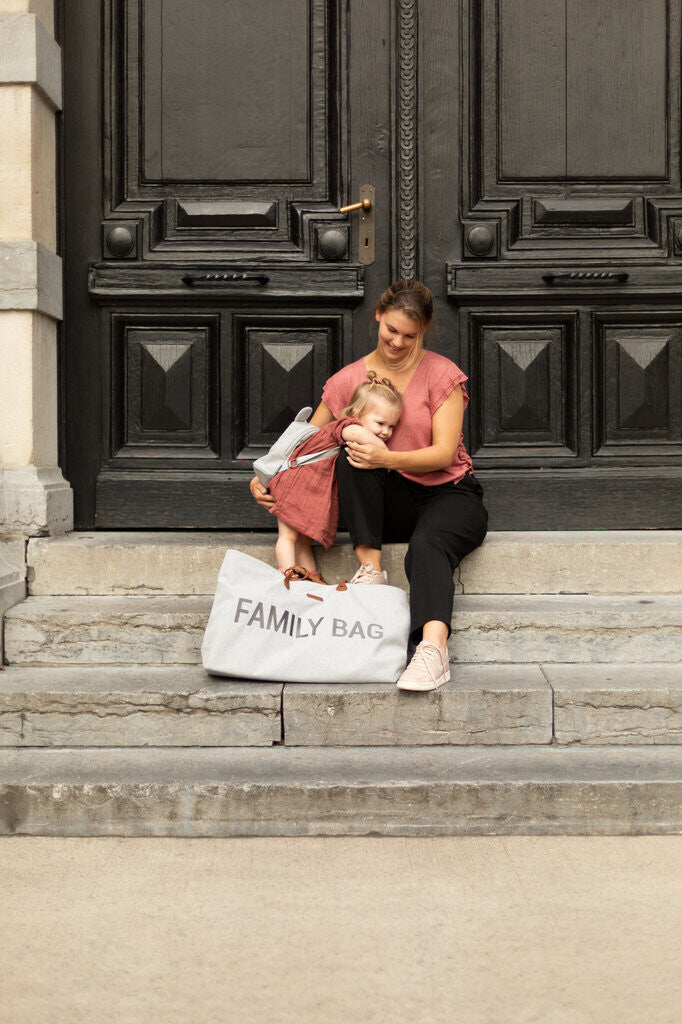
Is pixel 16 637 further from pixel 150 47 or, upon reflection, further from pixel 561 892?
pixel 150 47

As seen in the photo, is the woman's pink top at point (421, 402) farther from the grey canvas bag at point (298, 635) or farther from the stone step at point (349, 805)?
the stone step at point (349, 805)

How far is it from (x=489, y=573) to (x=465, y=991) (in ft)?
6.93

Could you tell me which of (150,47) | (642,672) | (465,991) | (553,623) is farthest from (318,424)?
(465,991)

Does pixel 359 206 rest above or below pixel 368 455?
above

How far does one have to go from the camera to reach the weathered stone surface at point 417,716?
134 inches

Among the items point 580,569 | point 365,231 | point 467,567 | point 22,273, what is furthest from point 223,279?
point 580,569

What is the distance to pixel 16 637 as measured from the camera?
3863 millimetres

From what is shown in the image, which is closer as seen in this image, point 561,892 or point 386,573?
point 561,892

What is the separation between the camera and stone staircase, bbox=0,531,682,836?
304 centimetres

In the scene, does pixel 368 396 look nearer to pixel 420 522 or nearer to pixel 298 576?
pixel 420 522

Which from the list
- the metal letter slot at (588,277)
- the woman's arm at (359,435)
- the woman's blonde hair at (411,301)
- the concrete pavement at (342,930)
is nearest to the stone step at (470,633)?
the woman's arm at (359,435)

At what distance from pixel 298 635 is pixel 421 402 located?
1.00 meters

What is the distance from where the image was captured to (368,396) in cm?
388

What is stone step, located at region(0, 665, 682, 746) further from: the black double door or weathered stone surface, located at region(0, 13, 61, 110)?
weathered stone surface, located at region(0, 13, 61, 110)
